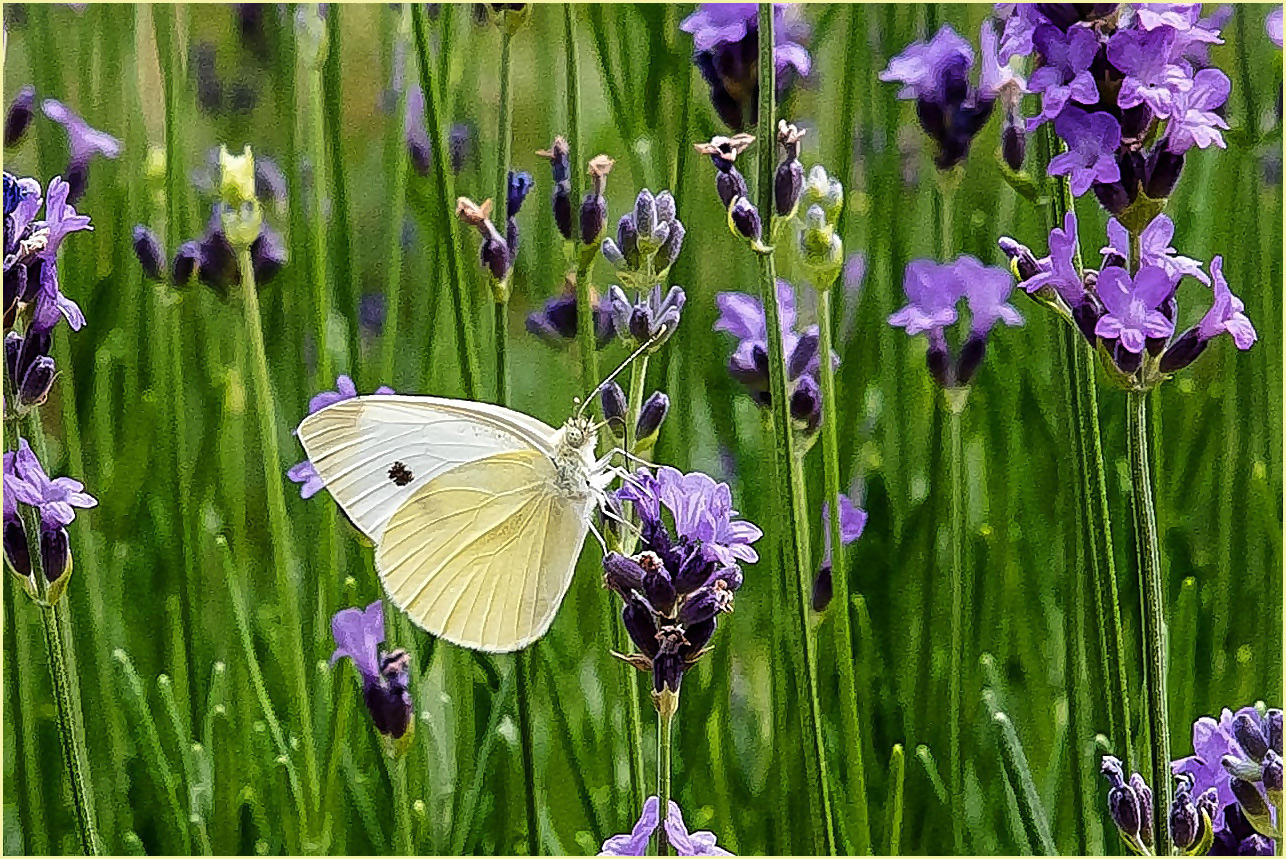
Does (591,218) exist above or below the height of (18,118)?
below

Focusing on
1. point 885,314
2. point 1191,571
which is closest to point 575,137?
point 885,314

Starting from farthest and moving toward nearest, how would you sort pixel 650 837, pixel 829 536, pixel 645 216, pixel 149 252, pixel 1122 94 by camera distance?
pixel 149 252 < pixel 829 536 < pixel 645 216 < pixel 650 837 < pixel 1122 94

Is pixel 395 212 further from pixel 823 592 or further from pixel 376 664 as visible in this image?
pixel 823 592

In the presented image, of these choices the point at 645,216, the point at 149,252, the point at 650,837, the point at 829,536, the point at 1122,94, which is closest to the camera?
the point at 1122,94

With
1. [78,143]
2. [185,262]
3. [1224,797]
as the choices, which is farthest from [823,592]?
[78,143]

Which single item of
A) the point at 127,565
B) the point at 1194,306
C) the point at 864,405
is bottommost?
the point at 127,565

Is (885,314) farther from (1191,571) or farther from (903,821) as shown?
(903,821)

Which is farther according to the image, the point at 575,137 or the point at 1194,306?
the point at 1194,306

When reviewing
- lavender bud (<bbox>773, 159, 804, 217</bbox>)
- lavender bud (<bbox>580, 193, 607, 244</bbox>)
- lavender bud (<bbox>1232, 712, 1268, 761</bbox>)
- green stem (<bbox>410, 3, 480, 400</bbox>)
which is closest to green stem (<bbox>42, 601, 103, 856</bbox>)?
green stem (<bbox>410, 3, 480, 400</bbox>)

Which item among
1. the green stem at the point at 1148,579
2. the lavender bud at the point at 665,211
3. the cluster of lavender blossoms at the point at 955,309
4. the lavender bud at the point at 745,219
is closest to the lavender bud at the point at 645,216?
the lavender bud at the point at 665,211
